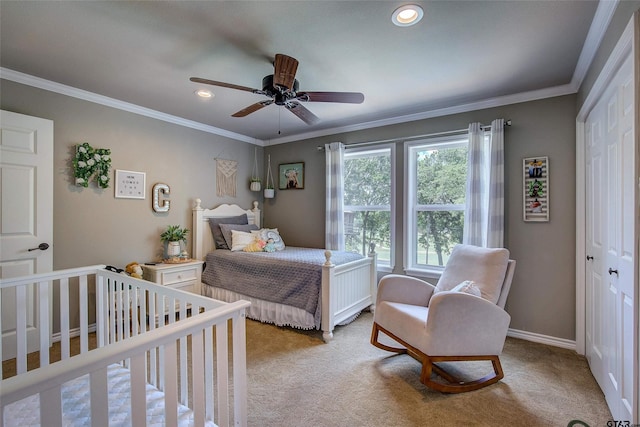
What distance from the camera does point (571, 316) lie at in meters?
2.61

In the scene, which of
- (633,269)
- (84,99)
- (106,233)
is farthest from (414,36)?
(106,233)

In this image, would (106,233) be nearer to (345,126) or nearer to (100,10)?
(100,10)

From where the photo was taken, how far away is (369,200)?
→ 152 inches

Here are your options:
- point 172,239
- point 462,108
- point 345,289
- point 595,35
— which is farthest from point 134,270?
point 595,35

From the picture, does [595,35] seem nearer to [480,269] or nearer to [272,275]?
[480,269]

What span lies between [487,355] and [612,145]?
1.54 m

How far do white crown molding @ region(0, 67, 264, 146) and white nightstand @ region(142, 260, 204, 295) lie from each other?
5.63ft

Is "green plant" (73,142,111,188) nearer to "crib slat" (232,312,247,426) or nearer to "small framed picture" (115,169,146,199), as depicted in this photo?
"small framed picture" (115,169,146,199)

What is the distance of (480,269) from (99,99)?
3.87m

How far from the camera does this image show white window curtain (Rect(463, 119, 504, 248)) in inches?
111

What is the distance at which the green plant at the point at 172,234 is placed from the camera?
11.1 ft

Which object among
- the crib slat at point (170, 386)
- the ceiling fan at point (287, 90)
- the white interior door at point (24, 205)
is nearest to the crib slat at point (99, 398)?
the crib slat at point (170, 386)

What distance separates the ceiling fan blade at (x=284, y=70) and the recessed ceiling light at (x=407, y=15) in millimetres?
642

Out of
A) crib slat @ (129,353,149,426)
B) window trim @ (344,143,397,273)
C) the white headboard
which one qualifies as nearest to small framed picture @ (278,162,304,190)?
the white headboard
